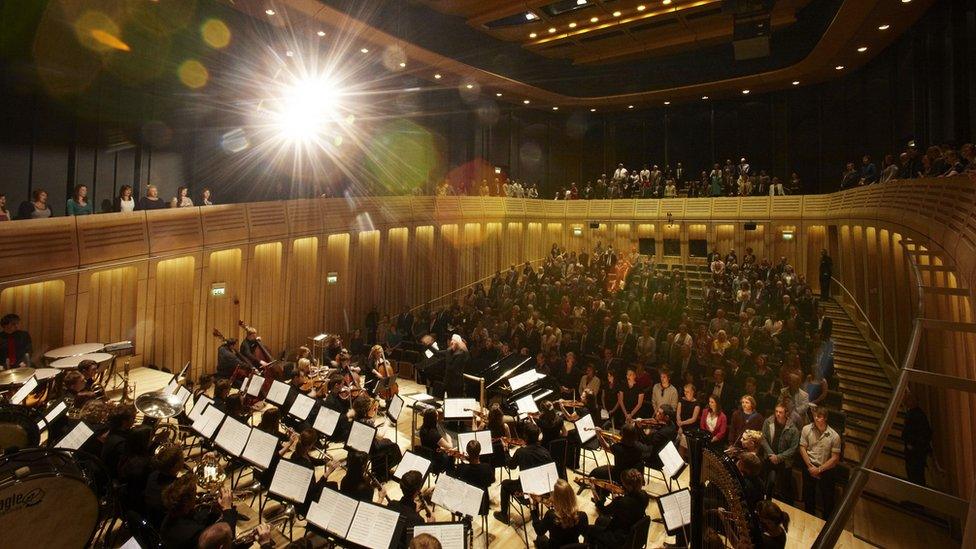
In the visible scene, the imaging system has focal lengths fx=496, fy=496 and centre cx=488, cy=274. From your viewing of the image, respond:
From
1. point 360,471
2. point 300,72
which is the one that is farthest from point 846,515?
point 300,72

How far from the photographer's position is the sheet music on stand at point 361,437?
5.27 metres

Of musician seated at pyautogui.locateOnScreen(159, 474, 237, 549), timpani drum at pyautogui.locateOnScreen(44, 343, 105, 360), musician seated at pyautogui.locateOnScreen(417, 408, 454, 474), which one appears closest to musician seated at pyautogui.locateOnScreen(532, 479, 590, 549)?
musician seated at pyautogui.locateOnScreen(417, 408, 454, 474)

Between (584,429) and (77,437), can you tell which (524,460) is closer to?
(584,429)

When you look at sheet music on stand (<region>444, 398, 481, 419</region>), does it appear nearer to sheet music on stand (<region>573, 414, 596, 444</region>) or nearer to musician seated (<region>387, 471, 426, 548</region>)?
sheet music on stand (<region>573, 414, 596, 444</region>)

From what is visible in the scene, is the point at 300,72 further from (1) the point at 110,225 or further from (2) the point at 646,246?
(2) the point at 646,246

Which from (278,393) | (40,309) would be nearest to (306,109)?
(40,309)

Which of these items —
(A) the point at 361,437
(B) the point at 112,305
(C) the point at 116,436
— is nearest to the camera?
(C) the point at 116,436

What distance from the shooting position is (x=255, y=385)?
25.2ft

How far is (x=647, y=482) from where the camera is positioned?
6.76 m

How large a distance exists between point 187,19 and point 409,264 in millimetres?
8369

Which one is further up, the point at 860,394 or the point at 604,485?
the point at 604,485

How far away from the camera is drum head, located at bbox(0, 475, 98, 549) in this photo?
8.99 feet

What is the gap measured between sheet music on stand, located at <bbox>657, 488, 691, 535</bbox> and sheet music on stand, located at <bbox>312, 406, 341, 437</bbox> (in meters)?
3.67

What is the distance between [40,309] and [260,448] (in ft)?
19.9
